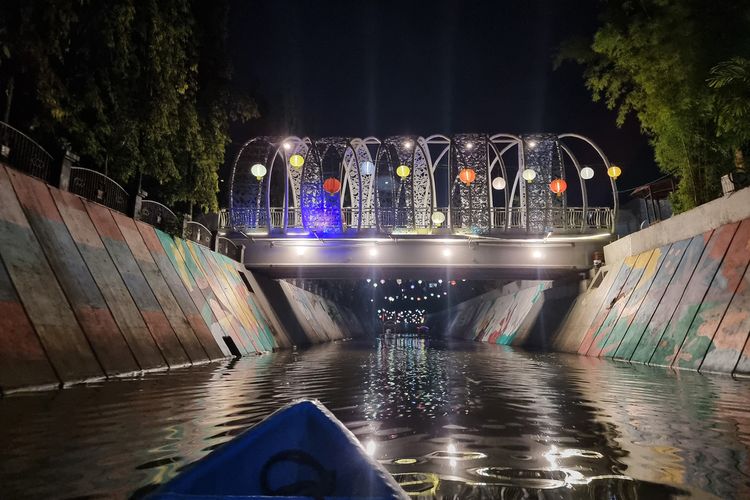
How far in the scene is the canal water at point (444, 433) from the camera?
11.5ft

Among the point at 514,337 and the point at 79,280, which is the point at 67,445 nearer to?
the point at 79,280

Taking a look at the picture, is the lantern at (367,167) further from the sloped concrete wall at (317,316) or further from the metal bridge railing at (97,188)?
the metal bridge railing at (97,188)

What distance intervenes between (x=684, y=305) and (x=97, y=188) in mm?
18180

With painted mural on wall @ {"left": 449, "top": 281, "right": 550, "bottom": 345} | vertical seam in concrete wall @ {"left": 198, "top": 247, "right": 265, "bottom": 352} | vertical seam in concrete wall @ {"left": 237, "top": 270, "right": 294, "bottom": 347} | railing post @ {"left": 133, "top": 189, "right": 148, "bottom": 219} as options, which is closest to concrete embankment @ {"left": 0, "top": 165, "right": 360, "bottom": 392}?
railing post @ {"left": 133, "top": 189, "right": 148, "bottom": 219}

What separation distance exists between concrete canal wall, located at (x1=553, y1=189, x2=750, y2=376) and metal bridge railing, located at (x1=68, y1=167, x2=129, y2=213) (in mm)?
17772

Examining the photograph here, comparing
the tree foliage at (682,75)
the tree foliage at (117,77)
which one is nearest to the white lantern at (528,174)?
the tree foliage at (682,75)

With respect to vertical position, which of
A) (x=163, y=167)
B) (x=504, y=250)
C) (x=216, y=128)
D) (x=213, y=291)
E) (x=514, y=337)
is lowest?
(x=514, y=337)

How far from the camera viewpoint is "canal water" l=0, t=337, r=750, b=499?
138 inches

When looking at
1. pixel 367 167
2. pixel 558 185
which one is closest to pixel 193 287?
pixel 367 167

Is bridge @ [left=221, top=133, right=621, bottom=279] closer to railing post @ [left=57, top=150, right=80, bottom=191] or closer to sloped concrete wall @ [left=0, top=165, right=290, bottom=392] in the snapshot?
sloped concrete wall @ [left=0, top=165, right=290, bottom=392]

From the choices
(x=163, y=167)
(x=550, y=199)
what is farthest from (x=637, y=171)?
(x=163, y=167)

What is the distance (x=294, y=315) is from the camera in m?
34.2

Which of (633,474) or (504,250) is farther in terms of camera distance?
(504,250)

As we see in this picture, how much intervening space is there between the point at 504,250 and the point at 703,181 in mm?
10876
